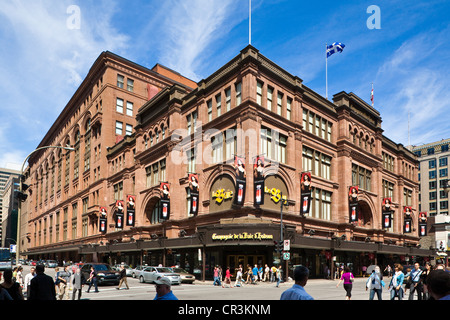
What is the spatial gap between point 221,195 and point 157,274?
33.6ft

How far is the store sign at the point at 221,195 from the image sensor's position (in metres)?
38.0

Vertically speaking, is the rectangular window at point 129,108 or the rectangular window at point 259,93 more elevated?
the rectangular window at point 129,108

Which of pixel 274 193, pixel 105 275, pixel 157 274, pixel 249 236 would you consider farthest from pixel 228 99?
pixel 105 275

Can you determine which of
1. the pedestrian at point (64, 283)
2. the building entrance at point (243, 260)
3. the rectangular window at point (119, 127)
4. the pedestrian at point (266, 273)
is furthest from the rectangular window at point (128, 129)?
the pedestrian at point (64, 283)

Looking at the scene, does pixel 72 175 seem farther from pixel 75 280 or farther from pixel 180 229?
pixel 75 280

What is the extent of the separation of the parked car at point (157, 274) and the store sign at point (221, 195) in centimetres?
854

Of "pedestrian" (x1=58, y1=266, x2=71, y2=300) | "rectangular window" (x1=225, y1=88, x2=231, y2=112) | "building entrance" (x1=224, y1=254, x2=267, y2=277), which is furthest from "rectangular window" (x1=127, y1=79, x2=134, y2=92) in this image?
"pedestrian" (x1=58, y1=266, x2=71, y2=300)

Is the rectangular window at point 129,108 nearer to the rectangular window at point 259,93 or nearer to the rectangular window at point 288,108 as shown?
the rectangular window at point 288,108

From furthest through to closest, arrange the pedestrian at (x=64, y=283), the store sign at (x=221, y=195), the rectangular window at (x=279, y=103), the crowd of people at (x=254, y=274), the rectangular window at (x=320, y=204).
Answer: the rectangular window at (x=320, y=204)
the rectangular window at (x=279, y=103)
the store sign at (x=221, y=195)
the crowd of people at (x=254, y=274)
the pedestrian at (x=64, y=283)

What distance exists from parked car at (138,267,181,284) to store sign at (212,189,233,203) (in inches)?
336

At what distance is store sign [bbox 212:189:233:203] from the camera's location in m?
38.0

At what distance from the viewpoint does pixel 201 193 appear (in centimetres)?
4191

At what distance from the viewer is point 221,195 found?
39.1 meters
